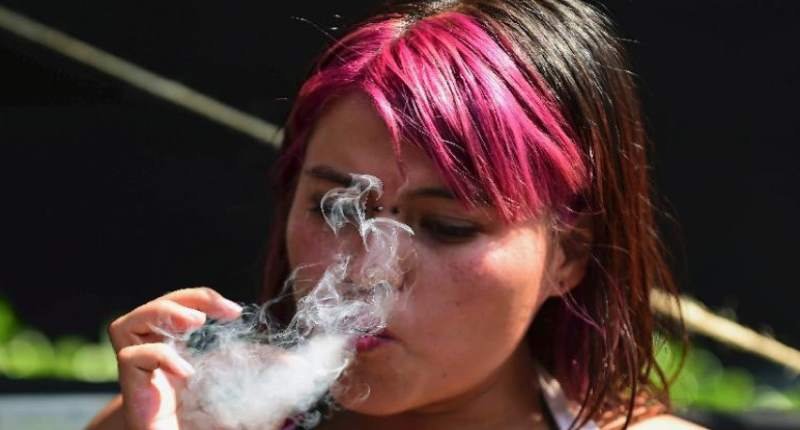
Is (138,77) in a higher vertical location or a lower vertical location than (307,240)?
lower

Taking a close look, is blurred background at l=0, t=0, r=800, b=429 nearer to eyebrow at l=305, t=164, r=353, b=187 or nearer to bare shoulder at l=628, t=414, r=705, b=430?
bare shoulder at l=628, t=414, r=705, b=430

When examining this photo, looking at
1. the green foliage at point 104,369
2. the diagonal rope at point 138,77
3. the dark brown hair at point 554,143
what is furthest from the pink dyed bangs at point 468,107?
the green foliage at point 104,369

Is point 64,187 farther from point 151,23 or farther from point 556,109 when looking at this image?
point 556,109

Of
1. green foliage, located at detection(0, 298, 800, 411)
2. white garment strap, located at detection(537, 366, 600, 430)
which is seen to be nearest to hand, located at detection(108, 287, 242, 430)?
white garment strap, located at detection(537, 366, 600, 430)

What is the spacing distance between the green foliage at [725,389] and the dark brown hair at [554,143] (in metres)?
1.00

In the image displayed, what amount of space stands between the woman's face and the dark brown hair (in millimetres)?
28

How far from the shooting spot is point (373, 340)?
1.55 meters

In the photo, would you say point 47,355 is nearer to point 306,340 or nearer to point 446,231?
point 306,340

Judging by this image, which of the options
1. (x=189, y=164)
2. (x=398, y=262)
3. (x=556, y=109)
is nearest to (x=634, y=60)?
(x=189, y=164)

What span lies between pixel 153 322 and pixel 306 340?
19cm

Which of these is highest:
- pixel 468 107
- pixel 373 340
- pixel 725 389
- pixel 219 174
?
pixel 468 107

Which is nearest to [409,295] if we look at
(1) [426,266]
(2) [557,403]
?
(1) [426,266]

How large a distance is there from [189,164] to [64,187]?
0.27 m

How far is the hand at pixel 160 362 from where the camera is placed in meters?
1.52
